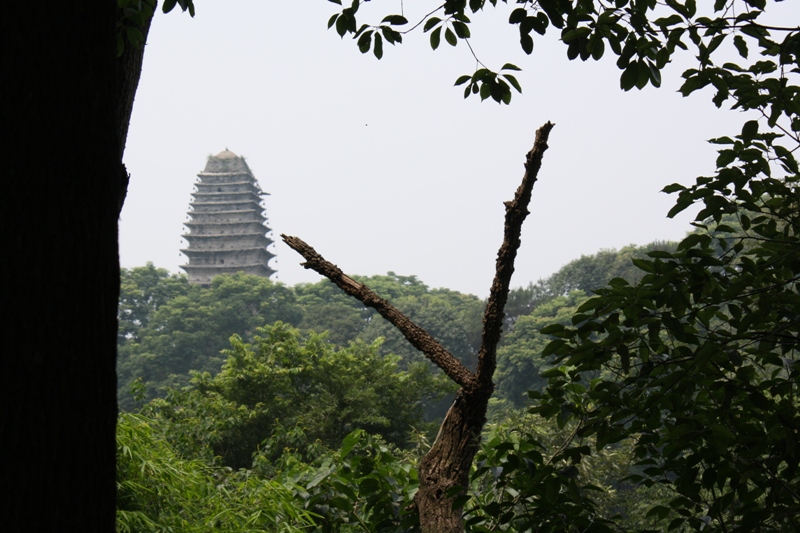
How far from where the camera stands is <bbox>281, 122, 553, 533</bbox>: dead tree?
1.86 meters

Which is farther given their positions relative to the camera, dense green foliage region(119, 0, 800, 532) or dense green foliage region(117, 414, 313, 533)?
dense green foliage region(117, 414, 313, 533)

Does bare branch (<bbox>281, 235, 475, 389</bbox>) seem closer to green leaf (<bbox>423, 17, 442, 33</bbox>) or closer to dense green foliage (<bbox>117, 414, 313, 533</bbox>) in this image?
green leaf (<bbox>423, 17, 442, 33</bbox>)

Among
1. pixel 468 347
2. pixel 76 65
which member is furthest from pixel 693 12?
pixel 468 347

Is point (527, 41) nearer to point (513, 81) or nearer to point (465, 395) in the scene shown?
point (513, 81)

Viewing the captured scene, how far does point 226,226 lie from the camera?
43594 mm

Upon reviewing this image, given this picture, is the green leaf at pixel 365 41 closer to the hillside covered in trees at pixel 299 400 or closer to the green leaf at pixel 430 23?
the green leaf at pixel 430 23

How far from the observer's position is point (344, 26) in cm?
205

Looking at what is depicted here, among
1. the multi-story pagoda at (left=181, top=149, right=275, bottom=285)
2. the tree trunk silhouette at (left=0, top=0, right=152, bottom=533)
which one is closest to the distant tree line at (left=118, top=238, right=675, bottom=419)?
the multi-story pagoda at (left=181, top=149, right=275, bottom=285)

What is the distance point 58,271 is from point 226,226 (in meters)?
44.1

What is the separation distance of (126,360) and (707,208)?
34.7 meters

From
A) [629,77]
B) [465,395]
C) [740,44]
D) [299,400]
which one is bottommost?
[299,400]

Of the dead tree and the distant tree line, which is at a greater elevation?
the distant tree line

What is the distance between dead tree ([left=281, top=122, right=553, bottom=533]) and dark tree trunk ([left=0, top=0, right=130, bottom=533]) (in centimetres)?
116

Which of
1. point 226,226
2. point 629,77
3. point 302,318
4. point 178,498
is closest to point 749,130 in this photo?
point 629,77
